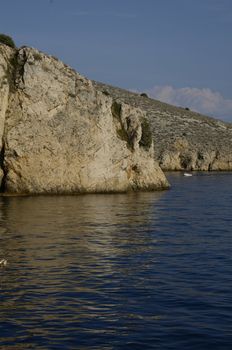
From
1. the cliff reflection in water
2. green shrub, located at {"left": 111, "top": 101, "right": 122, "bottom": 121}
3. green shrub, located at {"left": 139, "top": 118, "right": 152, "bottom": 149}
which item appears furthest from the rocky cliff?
the cliff reflection in water

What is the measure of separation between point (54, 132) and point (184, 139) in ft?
204

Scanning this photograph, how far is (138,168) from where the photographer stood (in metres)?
53.3

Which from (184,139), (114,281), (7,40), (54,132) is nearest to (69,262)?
(114,281)

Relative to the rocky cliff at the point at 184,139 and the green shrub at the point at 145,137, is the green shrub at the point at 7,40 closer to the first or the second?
the green shrub at the point at 145,137

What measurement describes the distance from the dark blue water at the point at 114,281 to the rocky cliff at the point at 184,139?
66979 millimetres

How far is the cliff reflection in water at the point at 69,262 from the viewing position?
51.6ft

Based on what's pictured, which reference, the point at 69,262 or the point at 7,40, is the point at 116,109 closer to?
the point at 7,40

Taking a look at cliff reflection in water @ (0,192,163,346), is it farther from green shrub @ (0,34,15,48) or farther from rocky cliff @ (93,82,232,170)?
rocky cliff @ (93,82,232,170)

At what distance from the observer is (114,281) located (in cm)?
1920

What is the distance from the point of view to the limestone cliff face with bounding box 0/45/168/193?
149 feet

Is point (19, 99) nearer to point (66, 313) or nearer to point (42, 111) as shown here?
point (42, 111)

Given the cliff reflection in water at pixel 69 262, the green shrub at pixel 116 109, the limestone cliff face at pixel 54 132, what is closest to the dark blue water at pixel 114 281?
the cliff reflection in water at pixel 69 262

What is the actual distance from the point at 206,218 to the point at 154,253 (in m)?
12.5

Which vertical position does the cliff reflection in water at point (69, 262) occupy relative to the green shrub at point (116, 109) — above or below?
below
